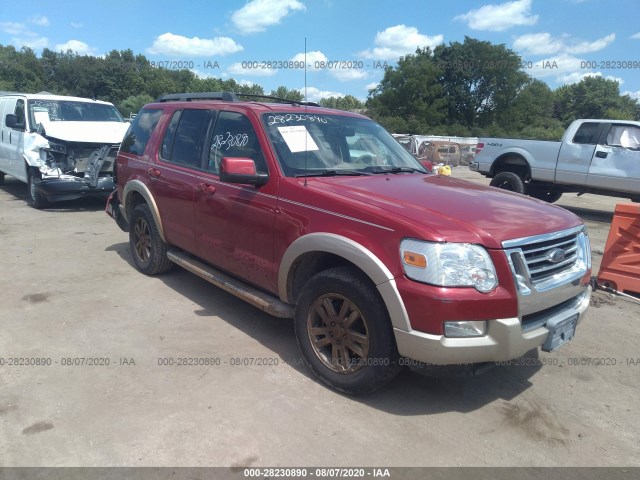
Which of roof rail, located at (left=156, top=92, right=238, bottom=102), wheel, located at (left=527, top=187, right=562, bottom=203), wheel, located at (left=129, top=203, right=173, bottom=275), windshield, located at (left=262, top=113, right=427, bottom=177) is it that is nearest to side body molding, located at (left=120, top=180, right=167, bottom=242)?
wheel, located at (left=129, top=203, right=173, bottom=275)

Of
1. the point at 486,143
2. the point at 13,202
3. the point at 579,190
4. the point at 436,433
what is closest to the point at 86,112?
the point at 13,202

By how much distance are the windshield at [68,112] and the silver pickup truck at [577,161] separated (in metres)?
9.19

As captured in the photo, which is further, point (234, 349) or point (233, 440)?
point (234, 349)

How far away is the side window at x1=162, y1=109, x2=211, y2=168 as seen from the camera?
15.0 feet

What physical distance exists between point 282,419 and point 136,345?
1624 millimetres

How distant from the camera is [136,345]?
3.98 m

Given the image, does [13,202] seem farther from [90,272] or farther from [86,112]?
[90,272]

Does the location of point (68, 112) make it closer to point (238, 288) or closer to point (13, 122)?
point (13, 122)

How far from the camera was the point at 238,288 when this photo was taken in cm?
406

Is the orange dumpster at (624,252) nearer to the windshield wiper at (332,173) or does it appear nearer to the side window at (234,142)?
the windshield wiper at (332,173)

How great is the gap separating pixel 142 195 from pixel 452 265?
381 cm

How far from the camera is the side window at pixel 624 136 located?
10125 millimetres

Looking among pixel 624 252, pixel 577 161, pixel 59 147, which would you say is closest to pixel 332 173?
pixel 624 252

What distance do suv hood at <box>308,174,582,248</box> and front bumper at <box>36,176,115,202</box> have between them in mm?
7047
